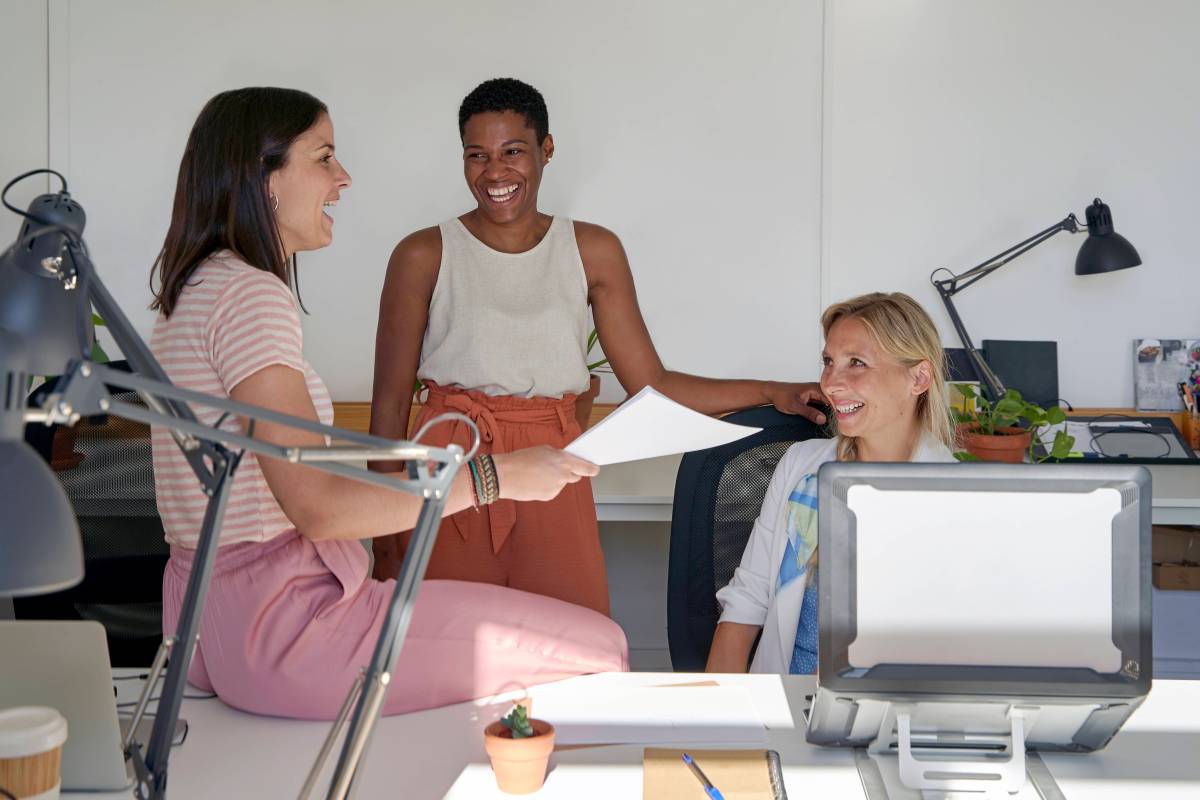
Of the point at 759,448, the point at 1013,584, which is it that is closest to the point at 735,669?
the point at 759,448

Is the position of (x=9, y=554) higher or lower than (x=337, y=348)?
lower

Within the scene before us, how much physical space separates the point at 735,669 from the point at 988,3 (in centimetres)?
257

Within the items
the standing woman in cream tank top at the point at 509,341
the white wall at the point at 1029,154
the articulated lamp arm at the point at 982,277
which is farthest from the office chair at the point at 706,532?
the white wall at the point at 1029,154

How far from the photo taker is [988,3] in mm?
3750

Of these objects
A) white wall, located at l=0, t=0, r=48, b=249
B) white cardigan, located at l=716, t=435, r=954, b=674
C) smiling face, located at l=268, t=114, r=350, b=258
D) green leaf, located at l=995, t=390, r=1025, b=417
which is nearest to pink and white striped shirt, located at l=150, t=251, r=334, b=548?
smiling face, located at l=268, t=114, r=350, b=258

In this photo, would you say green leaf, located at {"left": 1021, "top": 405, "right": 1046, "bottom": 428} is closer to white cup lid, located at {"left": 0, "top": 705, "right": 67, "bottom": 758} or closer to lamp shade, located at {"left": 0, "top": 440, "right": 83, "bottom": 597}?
white cup lid, located at {"left": 0, "top": 705, "right": 67, "bottom": 758}

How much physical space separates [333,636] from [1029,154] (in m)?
3.02

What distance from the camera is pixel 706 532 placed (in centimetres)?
209

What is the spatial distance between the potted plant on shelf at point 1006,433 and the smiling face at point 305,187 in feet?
4.66

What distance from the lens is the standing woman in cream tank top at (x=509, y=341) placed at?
2443 millimetres

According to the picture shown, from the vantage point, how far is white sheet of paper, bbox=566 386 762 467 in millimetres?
1370

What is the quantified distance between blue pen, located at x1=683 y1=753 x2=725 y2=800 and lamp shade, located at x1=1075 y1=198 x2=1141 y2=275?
271 centimetres

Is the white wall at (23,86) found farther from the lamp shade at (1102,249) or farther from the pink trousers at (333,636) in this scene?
the lamp shade at (1102,249)

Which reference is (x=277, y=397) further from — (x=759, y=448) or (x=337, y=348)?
(x=337, y=348)
